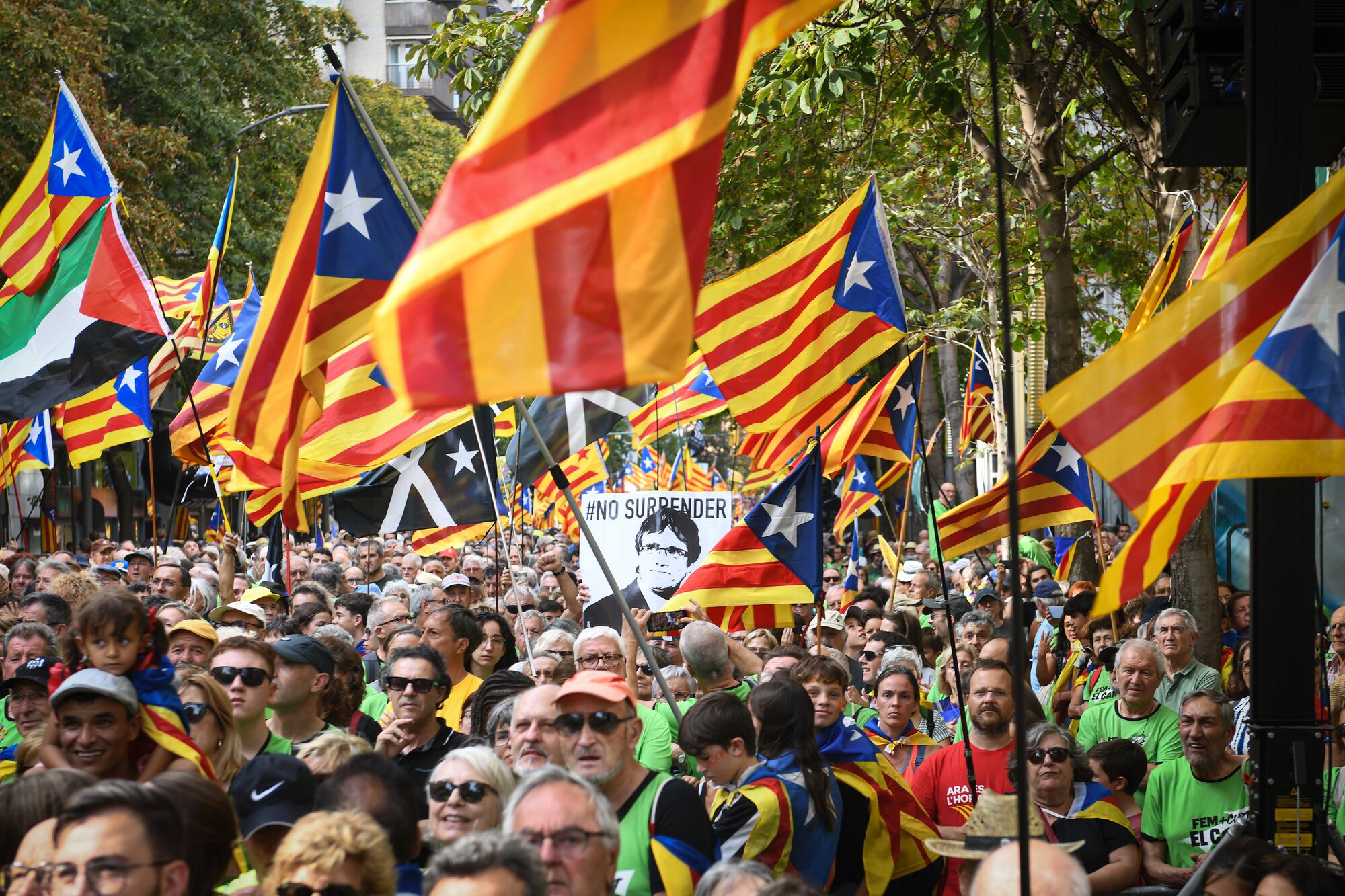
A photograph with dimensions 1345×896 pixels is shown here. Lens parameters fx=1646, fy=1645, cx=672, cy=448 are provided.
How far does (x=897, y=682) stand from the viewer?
7801mm

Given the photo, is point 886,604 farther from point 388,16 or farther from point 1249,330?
point 388,16

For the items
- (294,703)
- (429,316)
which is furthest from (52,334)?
(429,316)

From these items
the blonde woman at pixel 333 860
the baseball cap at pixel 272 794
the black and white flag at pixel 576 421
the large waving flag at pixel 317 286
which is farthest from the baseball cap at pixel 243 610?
the blonde woman at pixel 333 860

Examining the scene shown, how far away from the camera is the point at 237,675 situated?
644 centimetres

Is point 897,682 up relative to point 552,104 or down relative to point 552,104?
down

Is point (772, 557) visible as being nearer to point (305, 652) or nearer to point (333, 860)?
point (305, 652)

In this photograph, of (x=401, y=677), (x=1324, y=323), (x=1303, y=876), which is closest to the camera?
(x=1303, y=876)

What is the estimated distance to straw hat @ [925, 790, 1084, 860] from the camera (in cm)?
474

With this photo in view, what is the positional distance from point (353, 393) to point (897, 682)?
3834mm

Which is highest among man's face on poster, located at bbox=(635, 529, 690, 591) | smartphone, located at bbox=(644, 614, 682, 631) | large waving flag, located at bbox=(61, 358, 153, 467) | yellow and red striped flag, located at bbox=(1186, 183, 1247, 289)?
yellow and red striped flag, located at bbox=(1186, 183, 1247, 289)

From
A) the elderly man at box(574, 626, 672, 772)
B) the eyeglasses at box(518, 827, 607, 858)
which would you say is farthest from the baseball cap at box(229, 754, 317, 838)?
the elderly man at box(574, 626, 672, 772)

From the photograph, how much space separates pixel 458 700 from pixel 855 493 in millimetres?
12377

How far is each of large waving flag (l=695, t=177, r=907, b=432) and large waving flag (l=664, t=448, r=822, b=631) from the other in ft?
2.50

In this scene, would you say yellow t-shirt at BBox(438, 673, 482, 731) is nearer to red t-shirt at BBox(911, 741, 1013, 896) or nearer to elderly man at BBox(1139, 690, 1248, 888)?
red t-shirt at BBox(911, 741, 1013, 896)
